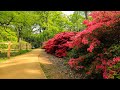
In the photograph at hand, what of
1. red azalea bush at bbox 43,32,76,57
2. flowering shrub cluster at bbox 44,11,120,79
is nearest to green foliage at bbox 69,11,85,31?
red azalea bush at bbox 43,32,76,57

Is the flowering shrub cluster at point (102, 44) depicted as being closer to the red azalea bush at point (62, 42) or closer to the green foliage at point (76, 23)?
the red azalea bush at point (62, 42)

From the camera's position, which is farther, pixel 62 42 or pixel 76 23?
pixel 76 23

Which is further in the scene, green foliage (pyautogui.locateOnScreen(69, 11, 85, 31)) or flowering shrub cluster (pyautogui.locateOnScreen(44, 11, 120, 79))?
green foliage (pyautogui.locateOnScreen(69, 11, 85, 31))

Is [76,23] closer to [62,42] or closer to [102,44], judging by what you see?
[62,42]

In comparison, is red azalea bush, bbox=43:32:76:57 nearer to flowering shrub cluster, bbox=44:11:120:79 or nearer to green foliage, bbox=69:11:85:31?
flowering shrub cluster, bbox=44:11:120:79

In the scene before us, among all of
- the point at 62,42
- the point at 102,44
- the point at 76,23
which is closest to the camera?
the point at 102,44

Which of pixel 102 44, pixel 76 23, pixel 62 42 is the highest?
pixel 76 23

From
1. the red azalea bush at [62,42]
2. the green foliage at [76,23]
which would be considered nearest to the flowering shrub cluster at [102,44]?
the red azalea bush at [62,42]

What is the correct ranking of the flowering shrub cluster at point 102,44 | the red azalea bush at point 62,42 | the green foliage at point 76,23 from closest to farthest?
the flowering shrub cluster at point 102,44
the red azalea bush at point 62,42
the green foliage at point 76,23

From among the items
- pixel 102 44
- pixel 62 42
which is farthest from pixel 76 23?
pixel 102 44

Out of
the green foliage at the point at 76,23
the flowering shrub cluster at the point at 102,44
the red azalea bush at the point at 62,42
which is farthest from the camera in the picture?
the green foliage at the point at 76,23

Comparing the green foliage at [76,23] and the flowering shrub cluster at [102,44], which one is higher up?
the green foliage at [76,23]

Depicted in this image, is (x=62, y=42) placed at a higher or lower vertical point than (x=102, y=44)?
lower
